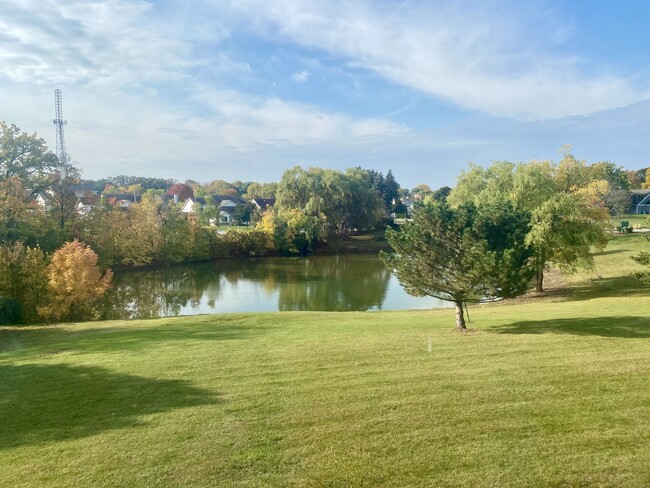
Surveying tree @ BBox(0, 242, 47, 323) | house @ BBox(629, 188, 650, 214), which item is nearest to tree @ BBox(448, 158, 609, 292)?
tree @ BBox(0, 242, 47, 323)

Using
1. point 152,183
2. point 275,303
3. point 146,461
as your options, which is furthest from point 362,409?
point 152,183

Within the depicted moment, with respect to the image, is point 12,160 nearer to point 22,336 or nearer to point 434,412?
point 22,336

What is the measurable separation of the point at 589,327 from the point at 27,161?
3927 centimetres

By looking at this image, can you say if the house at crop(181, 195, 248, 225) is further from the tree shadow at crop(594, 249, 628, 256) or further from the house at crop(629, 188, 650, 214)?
the house at crop(629, 188, 650, 214)

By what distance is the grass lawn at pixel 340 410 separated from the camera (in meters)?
5.77

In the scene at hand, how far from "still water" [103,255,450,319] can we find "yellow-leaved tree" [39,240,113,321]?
295 centimetres

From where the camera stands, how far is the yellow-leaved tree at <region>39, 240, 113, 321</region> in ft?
71.6

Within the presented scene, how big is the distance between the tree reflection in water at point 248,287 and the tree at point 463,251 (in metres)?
13.5

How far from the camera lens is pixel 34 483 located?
575 centimetres

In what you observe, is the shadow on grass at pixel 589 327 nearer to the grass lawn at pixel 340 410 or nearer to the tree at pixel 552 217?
the grass lawn at pixel 340 410

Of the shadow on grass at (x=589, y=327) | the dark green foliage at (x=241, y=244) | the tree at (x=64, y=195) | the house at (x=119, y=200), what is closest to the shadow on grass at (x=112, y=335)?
the shadow on grass at (x=589, y=327)

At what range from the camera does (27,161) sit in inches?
1383

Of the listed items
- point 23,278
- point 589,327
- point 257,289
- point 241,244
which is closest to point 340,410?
point 589,327

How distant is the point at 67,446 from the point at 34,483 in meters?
0.96
